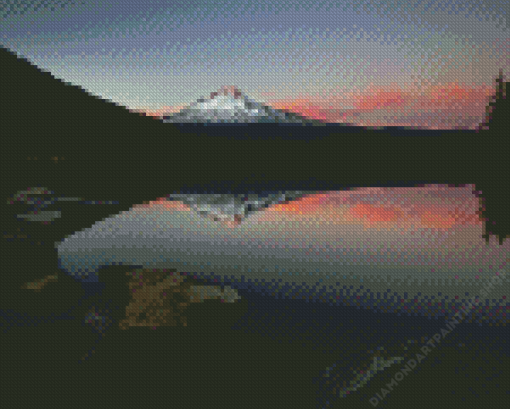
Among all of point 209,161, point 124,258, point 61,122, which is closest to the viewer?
point 61,122

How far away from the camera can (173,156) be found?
43.6 meters

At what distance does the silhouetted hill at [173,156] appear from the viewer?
5.25 m

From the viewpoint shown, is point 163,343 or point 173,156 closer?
point 163,343

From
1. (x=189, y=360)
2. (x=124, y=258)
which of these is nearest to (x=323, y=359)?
(x=189, y=360)

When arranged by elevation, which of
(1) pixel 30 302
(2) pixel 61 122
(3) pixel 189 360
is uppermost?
(2) pixel 61 122

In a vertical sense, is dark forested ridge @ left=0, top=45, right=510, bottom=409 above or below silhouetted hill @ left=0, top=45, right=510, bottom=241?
below

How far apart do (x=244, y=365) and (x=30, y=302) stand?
291 centimetres

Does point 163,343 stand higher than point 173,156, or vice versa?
Answer: point 173,156

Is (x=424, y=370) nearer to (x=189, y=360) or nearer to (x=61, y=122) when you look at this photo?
(x=189, y=360)

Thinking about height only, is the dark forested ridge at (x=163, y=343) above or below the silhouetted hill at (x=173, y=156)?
below

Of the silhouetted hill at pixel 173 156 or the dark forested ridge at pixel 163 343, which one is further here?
the silhouetted hill at pixel 173 156

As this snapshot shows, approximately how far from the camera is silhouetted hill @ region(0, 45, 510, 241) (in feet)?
17.2

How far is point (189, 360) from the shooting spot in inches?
134

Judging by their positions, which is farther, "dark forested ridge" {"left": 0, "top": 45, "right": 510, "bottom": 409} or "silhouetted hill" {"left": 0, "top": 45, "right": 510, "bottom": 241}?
"silhouetted hill" {"left": 0, "top": 45, "right": 510, "bottom": 241}
